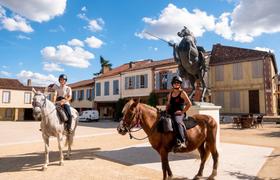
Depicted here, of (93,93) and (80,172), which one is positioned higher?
(93,93)

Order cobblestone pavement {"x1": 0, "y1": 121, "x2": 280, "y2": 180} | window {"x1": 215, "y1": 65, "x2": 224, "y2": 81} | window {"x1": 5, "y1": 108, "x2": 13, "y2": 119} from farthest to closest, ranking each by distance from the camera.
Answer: window {"x1": 5, "y1": 108, "x2": 13, "y2": 119}, window {"x1": 215, "y1": 65, "x2": 224, "y2": 81}, cobblestone pavement {"x1": 0, "y1": 121, "x2": 280, "y2": 180}

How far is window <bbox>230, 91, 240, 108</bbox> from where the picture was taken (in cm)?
2334

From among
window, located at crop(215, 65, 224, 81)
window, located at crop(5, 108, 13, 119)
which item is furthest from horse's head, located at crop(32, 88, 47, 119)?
window, located at crop(5, 108, 13, 119)

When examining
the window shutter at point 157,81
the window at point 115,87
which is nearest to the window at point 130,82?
the window at point 115,87

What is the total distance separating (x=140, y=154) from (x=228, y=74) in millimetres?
19409

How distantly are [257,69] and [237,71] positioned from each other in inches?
76.4

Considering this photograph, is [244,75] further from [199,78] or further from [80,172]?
[80,172]

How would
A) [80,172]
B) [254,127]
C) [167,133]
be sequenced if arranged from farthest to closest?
[254,127] < [80,172] < [167,133]

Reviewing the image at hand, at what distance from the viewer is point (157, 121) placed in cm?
448

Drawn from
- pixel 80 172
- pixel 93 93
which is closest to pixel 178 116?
pixel 80 172

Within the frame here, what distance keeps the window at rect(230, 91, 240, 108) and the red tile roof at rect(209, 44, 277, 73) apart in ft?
10.8

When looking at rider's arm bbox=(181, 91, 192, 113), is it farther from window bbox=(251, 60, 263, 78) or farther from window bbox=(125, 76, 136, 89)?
window bbox=(125, 76, 136, 89)

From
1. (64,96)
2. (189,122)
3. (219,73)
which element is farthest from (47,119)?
(219,73)

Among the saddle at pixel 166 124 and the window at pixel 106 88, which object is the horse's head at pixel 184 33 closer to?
the saddle at pixel 166 124
